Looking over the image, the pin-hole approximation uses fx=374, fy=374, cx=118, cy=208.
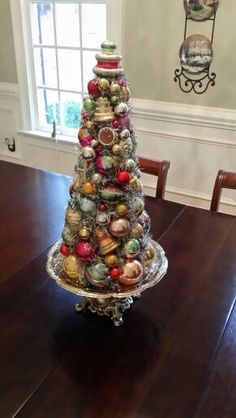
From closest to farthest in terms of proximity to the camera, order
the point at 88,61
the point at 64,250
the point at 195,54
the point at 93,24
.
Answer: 1. the point at 64,250
2. the point at 195,54
3. the point at 93,24
4. the point at 88,61

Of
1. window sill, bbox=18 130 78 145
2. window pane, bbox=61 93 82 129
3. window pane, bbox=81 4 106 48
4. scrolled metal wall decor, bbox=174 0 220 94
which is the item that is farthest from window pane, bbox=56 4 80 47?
scrolled metal wall decor, bbox=174 0 220 94

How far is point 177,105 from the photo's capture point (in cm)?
230

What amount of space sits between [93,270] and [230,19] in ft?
5.73

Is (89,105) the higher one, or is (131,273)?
(89,105)

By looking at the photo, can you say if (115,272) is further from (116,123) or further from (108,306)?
(116,123)

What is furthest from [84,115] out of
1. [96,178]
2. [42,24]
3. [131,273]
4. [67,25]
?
[42,24]

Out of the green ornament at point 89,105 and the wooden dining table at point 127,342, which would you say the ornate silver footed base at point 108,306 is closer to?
the wooden dining table at point 127,342

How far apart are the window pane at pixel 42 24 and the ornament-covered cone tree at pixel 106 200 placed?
2.18 m

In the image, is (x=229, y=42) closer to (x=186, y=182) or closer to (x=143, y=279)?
(x=186, y=182)

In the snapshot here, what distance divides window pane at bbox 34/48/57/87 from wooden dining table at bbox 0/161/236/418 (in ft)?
6.33

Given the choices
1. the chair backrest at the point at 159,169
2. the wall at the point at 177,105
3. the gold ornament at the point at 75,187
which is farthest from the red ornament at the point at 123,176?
the wall at the point at 177,105

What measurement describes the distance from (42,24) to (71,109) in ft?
2.07

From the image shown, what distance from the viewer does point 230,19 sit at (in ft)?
6.52

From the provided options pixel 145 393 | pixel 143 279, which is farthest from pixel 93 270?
pixel 145 393
